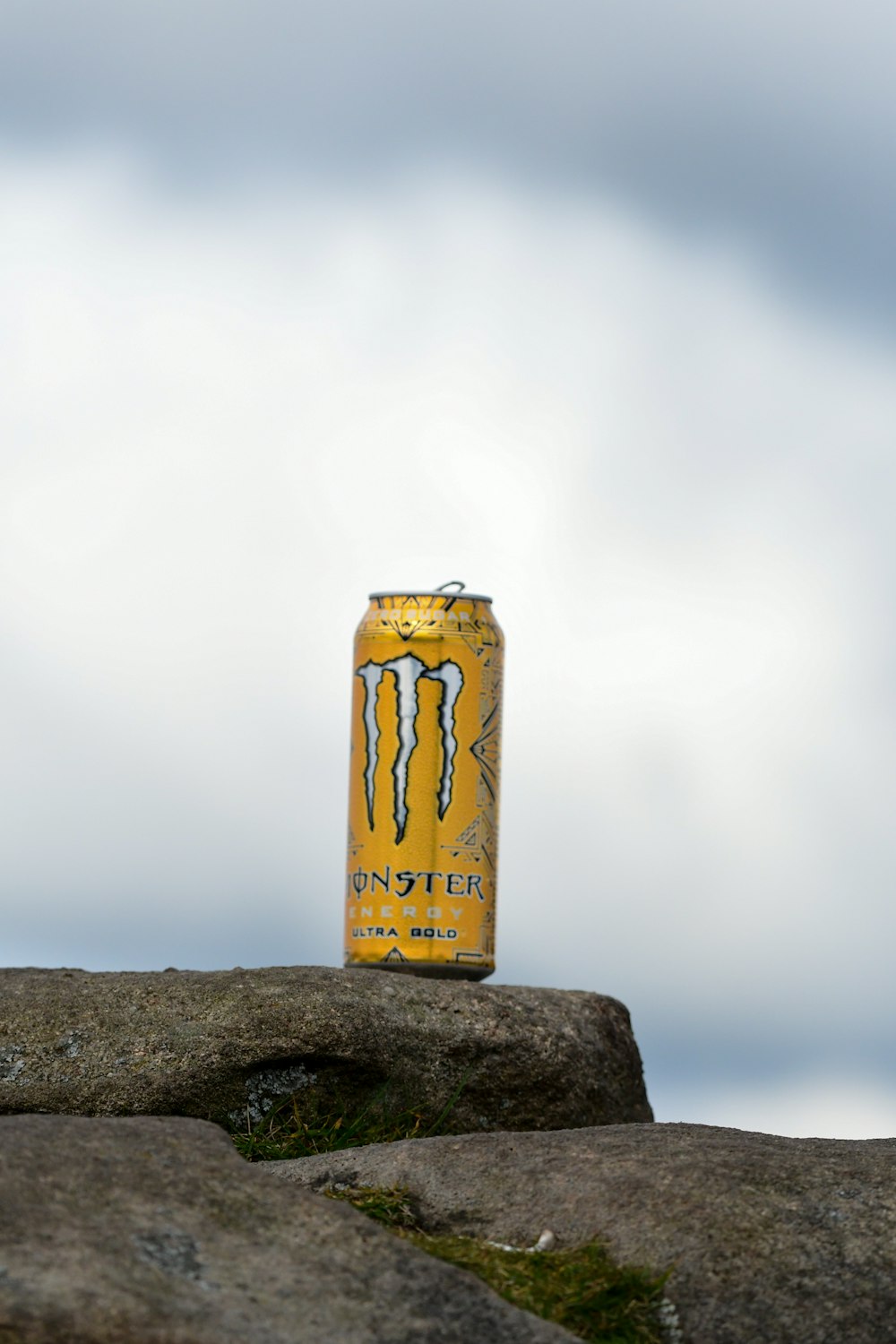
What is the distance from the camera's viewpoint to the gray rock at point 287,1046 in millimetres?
6051

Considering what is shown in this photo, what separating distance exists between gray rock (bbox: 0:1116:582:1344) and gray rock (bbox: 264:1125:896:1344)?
691 mm

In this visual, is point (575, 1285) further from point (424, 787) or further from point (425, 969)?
point (424, 787)

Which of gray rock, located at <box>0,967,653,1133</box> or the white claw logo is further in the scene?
the white claw logo

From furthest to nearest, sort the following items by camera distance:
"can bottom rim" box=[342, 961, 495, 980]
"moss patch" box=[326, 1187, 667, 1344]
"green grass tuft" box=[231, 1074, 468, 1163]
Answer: "can bottom rim" box=[342, 961, 495, 980]
"green grass tuft" box=[231, 1074, 468, 1163]
"moss patch" box=[326, 1187, 667, 1344]

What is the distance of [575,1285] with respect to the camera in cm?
384

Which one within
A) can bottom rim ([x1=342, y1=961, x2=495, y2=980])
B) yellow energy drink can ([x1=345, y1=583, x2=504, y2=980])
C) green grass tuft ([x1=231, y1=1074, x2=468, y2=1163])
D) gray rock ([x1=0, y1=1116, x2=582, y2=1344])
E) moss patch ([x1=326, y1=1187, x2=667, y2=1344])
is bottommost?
green grass tuft ([x1=231, y1=1074, x2=468, y2=1163])

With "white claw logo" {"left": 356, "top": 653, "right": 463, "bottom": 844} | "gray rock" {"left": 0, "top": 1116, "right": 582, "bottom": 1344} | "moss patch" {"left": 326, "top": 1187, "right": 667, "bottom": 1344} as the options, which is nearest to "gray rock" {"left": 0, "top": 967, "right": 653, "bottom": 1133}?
"white claw logo" {"left": 356, "top": 653, "right": 463, "bottom": 844}

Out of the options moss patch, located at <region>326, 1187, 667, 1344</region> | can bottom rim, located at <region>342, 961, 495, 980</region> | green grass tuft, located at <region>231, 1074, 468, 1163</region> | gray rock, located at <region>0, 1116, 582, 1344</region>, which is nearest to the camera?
gray rock, located at <region>0, 1116, 582, 1344</region>

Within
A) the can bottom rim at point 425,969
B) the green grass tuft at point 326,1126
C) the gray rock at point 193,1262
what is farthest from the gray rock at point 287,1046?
the gray rock at point 193,1262

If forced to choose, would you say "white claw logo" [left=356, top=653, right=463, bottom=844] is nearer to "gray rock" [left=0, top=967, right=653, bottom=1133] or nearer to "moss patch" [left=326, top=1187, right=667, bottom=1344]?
"gray rock" [left=0, top=967, right=653, bottom=1133]

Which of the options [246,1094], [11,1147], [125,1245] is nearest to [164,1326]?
[125,1245]

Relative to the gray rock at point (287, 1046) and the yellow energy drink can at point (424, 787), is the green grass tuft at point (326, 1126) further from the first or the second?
the yellow energy drink can at point (424, 787)

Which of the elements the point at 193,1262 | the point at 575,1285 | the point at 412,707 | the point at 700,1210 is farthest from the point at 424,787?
the point at 193,1262

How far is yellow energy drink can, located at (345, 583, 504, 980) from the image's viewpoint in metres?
7.30
